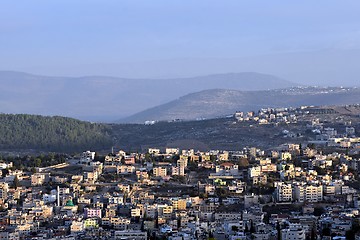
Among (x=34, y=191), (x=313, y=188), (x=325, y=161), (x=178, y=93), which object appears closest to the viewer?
(x=313, y=188)

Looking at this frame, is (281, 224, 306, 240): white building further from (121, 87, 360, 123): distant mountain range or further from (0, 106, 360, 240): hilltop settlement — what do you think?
(121, 87, 360, 123): distant mountain range

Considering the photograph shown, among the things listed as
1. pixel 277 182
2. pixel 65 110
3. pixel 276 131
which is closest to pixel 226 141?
pixel 276 131

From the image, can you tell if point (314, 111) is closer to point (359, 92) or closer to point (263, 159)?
point (263, 159)

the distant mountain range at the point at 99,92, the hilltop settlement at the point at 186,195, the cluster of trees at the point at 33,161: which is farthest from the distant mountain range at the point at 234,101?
the cluster of trees at the point at 33,161

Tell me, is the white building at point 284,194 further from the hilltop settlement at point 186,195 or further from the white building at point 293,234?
the white building at point 293,234

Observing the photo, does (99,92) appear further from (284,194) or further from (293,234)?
(293,234)

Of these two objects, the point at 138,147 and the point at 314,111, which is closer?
the point at 138,147

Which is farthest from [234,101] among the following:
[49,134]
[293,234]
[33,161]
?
[293,234]
